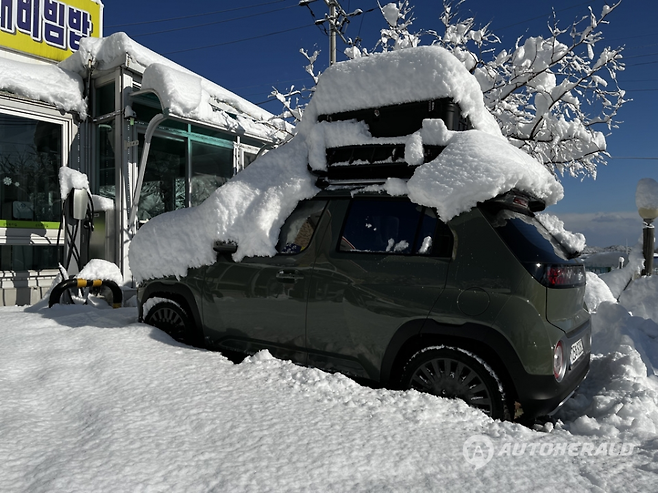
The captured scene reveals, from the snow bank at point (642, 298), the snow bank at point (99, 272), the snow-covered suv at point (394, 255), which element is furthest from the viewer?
the snow bank at point (642, 298)

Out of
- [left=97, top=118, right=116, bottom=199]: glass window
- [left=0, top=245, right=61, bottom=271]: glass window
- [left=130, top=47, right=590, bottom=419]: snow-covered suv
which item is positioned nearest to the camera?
[left=130, top=47, right=590, bottom=419]: snow-covered suv

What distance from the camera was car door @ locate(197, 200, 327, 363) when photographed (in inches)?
124


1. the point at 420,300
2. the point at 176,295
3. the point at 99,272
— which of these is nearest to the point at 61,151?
the point at 99,272

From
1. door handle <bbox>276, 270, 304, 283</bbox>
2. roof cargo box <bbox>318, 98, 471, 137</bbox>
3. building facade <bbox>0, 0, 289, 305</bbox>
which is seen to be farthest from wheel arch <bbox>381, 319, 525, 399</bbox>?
building facade <bbox>0, 0, 289, 305</bbox>

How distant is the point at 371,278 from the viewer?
9.43 ft

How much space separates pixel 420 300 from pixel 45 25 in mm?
10064

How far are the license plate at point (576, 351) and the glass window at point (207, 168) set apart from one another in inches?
308

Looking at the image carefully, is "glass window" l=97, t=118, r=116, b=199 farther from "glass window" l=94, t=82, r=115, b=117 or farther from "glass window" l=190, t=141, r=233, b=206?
"glass window" l=190, t=141, r=233, b=206

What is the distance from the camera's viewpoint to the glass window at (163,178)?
27.6ft

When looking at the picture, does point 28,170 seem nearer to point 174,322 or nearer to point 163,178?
point 163,178

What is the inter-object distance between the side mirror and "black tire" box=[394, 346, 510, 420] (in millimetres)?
1612

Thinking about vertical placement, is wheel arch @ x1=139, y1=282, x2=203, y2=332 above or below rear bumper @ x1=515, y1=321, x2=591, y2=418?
above

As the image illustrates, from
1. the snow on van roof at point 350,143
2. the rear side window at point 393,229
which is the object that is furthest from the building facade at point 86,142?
the rear side window at point 393,229

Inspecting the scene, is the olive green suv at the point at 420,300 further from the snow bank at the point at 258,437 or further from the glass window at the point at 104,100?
the glass window at the point at 104,100
